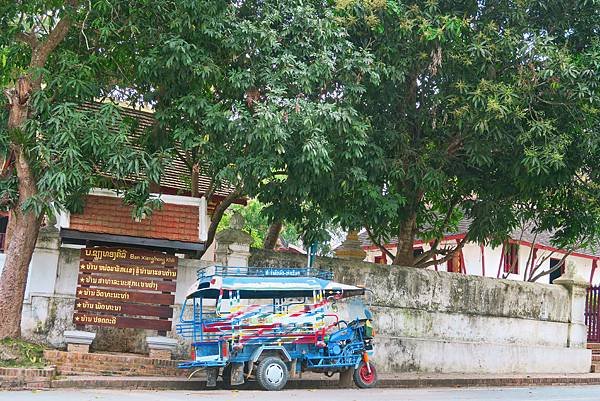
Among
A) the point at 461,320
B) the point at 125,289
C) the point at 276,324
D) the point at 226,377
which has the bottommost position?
the point at 226,377

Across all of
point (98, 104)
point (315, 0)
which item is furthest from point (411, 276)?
point (98, 104)

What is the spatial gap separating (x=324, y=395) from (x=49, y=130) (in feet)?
19.7

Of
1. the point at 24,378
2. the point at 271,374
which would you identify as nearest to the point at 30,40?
the point at 24,378

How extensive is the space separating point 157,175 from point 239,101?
6.28 ft

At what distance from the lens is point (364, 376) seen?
13.3 m

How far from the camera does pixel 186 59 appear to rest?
12.0 m

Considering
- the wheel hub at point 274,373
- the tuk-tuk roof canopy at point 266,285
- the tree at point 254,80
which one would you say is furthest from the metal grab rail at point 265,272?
the wheel hub at point 274,373

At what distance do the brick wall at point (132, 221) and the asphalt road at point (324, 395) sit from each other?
9.77 ft

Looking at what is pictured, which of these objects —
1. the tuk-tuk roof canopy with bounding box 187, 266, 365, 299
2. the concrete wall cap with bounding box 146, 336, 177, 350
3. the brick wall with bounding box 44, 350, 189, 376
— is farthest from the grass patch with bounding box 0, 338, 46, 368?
the tuk-tuk roof canopy with bounding box 187, 266, 365, 299

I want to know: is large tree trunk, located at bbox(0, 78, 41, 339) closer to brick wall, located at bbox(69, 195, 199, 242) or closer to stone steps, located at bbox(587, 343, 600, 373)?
brick wall, located at bbox(69, 195, 199, 242)

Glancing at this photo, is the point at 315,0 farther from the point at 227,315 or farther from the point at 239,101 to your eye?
the point at 227,315

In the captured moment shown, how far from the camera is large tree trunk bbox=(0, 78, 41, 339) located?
12.5m

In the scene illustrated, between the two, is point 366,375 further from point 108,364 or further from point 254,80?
point 254,80

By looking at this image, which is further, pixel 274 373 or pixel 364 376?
pixel 364 376
